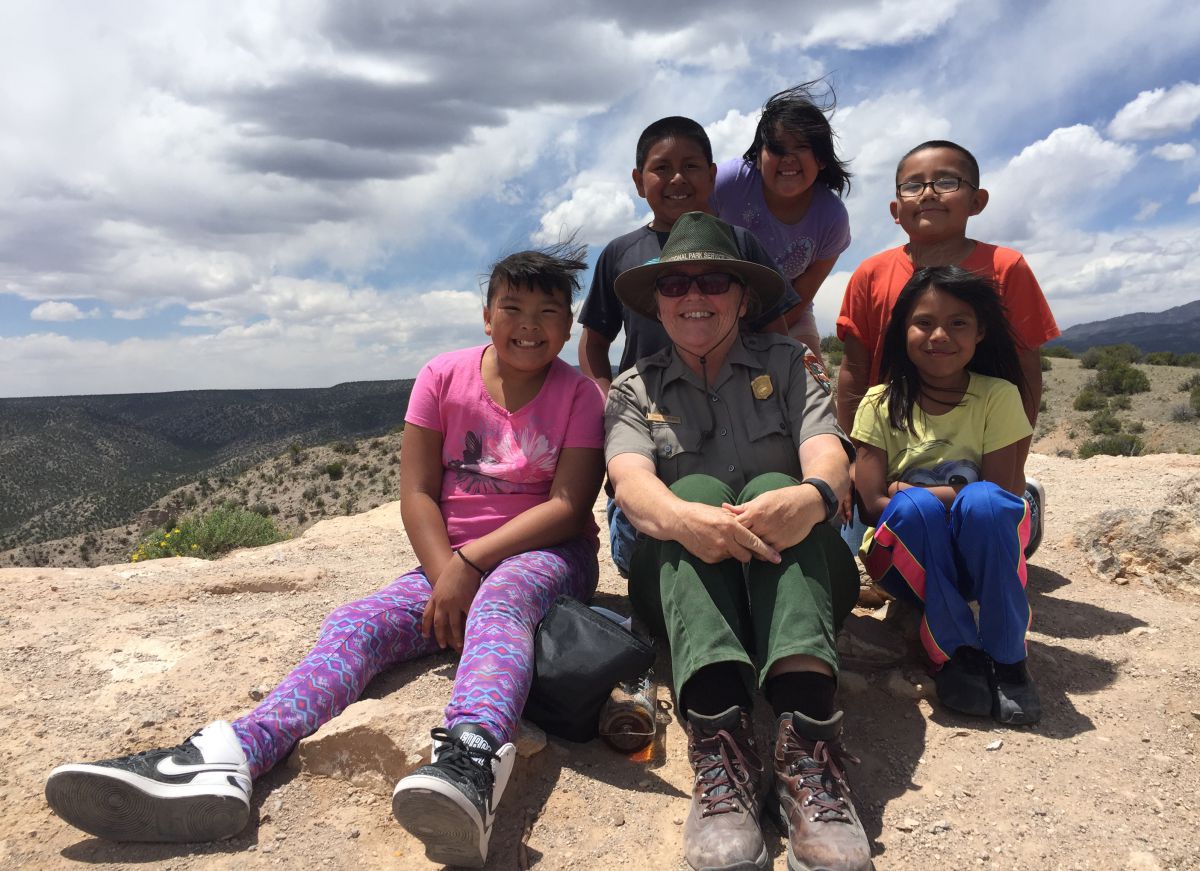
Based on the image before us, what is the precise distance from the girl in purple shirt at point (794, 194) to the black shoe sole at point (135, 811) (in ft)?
10.7

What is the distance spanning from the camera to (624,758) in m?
2.60

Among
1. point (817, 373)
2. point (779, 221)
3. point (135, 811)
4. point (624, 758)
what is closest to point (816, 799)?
point (624, 758)

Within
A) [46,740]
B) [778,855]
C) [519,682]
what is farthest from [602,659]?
[46,740]

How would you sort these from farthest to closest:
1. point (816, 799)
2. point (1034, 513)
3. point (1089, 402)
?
1. point (1089, 402)
2. point (1034, 513)
3. point (816, 799)

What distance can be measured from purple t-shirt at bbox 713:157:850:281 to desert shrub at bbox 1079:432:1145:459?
52.1 feet

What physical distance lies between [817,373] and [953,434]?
25.3 inches

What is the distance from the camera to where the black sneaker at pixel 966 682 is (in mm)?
2742

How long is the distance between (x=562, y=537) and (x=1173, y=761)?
218 centimetres

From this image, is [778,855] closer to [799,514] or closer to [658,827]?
[658,827]

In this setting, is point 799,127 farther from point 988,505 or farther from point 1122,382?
point 1122,382

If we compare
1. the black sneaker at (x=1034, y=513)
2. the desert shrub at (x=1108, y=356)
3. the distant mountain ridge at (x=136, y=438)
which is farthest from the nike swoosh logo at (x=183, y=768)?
the distant mountain ridge at (x=136, y=438)

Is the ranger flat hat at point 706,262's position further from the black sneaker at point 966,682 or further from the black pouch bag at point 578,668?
the black sneaker at point 966,682

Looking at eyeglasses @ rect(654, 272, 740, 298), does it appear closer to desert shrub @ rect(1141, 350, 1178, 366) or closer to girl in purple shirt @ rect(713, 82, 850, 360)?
girl in purple shirt @ rect(713, 82, 850, 360)

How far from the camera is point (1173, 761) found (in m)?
2.46
